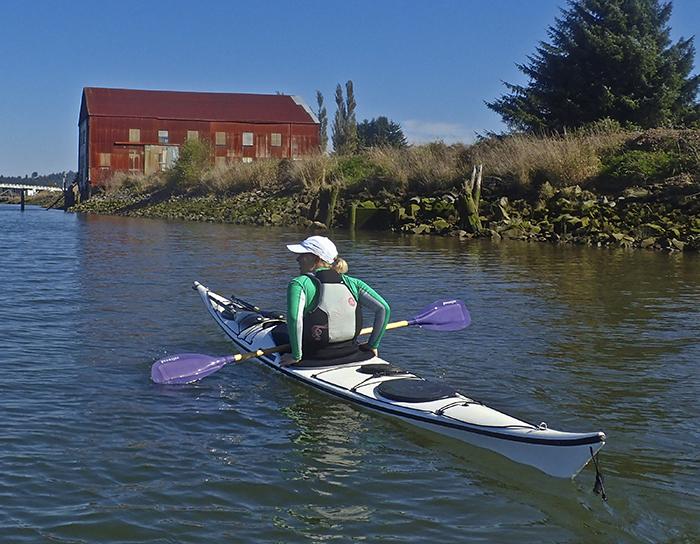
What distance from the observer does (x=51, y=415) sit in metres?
6.49

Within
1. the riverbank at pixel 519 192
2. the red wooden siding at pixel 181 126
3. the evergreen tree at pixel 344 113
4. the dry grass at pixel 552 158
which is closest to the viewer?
the riverbank at pixel 519 192

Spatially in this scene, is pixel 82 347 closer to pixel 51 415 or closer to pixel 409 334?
pixel 51 415

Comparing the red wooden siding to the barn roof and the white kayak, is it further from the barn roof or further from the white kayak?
the white kayak

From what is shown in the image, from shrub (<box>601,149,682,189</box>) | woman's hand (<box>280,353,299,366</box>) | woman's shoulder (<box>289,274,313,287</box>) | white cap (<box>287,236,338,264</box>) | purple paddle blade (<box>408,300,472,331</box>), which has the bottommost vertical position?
woman's hand (<box>280,353,299,366</box>)

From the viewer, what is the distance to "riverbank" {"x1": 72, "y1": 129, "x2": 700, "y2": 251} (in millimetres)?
22844

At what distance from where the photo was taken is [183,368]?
7.41m

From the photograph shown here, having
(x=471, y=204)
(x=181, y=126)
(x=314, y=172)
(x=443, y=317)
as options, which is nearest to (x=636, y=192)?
(x=471, y=204)

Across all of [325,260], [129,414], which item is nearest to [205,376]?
[129,414]

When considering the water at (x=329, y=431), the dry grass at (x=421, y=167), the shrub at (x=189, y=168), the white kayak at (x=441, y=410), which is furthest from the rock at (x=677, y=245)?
the shrub at (x=189, y=168)

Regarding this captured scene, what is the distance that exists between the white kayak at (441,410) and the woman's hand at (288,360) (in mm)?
44

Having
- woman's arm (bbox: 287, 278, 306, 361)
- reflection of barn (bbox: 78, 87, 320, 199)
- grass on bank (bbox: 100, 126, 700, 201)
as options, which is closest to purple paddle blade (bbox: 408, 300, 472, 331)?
woman's arm (bbox: 287, 278, 306, 361)

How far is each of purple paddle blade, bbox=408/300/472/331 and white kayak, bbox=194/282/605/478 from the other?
173 cm

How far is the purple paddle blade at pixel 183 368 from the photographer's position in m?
7.34

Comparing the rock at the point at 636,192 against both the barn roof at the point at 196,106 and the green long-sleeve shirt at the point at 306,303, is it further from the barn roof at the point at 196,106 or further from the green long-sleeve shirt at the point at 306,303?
the barn roof at the point at 196,106
